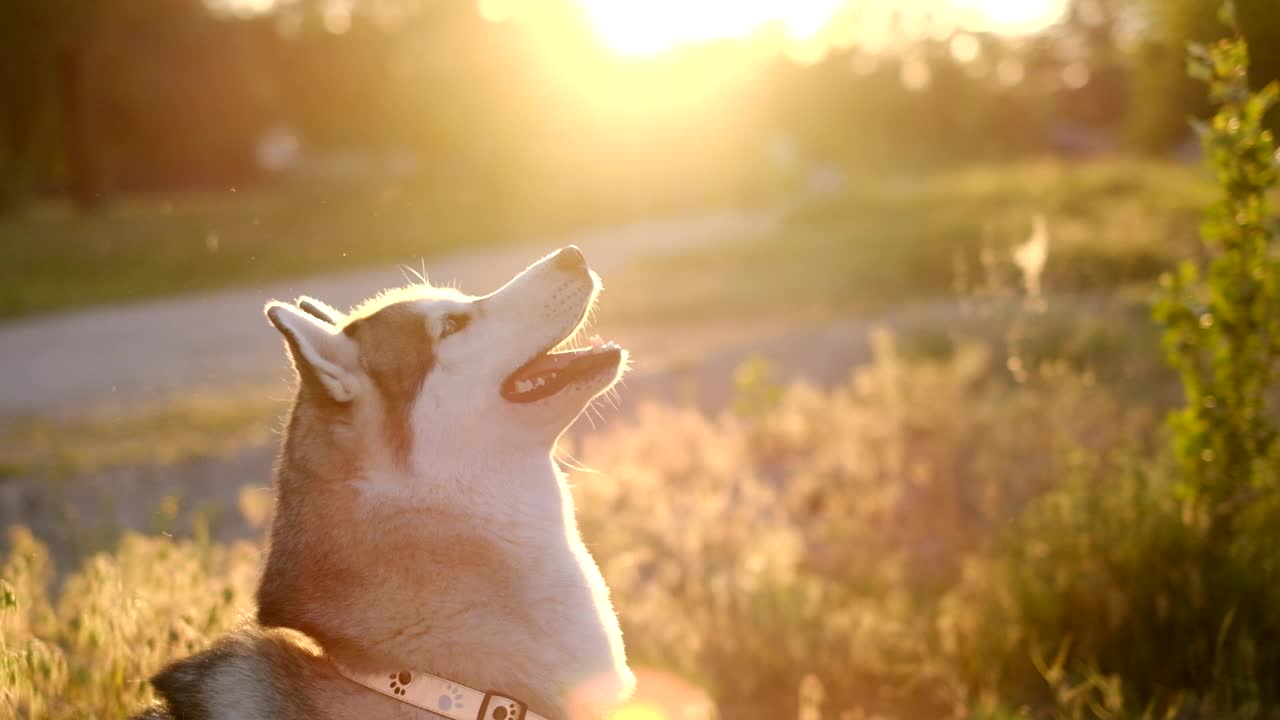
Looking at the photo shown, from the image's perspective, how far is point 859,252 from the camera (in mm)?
20531

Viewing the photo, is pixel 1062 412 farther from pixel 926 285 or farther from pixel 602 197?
pixel 602 197

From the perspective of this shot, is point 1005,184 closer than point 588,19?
Yes

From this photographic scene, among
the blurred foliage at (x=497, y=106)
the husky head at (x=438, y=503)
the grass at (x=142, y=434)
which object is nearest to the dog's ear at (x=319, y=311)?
the husky head at (x=438, y=503)

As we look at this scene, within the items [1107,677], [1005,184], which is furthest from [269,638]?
[1005,184]

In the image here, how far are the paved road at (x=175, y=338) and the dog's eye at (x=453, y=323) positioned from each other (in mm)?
6867

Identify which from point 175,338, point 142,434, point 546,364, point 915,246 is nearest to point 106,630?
point 546,364

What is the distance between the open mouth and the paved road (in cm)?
701

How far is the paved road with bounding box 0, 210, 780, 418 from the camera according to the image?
13883 millimetres

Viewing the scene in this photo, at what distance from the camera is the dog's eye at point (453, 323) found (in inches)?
145

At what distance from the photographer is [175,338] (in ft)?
56.5

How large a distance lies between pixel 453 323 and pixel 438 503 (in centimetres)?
65

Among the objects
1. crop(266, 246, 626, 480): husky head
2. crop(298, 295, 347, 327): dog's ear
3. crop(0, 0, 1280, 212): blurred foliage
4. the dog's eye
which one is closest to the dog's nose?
crop(266, 246, 626, 480): husky head

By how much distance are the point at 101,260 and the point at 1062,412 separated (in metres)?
24.2

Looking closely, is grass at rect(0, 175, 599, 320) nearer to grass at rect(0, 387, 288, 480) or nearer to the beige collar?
Result: grass at rect(0, 387, 288, 480)
